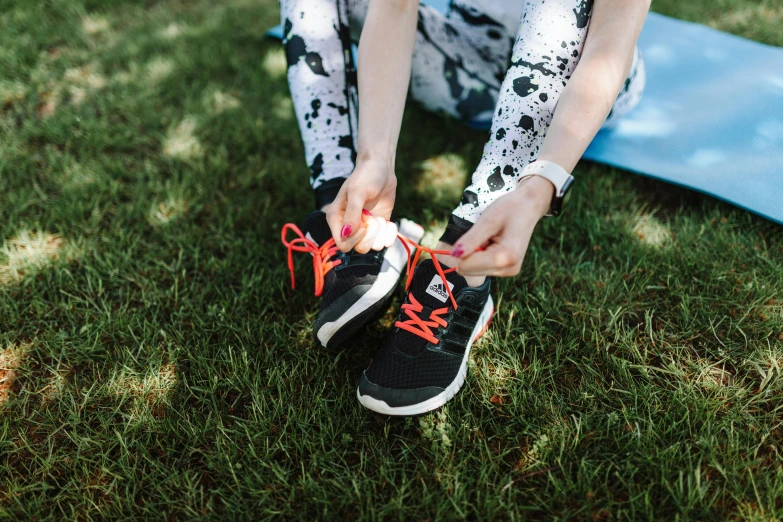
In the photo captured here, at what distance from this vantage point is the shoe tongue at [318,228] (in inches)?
56.5

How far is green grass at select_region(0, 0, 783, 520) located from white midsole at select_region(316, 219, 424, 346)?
4.3 inches

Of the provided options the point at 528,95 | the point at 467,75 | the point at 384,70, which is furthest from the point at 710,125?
the point at 384,70

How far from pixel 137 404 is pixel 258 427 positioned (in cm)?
34

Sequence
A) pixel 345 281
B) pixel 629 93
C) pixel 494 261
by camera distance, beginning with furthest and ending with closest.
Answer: pixel 629 93 → pixel 345 281 → pixel 494 261

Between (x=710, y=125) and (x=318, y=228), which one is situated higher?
(x=710, y=125)

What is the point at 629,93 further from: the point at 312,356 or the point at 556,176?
the point at 312,356

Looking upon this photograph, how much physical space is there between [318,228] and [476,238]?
61 cm

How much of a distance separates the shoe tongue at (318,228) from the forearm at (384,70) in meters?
0.27

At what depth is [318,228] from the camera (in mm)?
1448

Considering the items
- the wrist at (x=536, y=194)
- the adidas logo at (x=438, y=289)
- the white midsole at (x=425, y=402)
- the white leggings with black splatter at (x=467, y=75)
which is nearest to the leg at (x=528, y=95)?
the white leggings with black splatter at (x=467, y=75)

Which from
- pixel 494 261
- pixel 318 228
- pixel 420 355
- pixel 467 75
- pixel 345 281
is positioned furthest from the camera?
pixel 467 75

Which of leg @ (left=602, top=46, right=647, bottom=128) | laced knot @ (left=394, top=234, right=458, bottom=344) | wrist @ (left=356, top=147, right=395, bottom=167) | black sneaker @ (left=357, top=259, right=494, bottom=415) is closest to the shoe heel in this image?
black sneaker @ (left=357, top=259, right=494, bottom=415)

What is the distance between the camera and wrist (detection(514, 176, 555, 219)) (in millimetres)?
1008

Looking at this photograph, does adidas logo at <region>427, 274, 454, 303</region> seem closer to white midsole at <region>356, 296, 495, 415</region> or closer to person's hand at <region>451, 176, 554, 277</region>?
white midsole at <region>356, 296, 495, 415</region>
